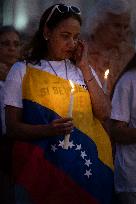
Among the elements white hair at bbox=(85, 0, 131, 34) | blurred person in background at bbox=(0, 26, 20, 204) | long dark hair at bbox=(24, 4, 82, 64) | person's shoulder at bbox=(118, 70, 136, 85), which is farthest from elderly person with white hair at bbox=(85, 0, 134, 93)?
blurred person in background at bbox=(0, 26, 20, 204)

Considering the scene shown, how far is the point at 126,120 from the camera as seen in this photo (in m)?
3.50

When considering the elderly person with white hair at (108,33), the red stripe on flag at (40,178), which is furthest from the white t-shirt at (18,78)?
the elderly person with white hair at (108,33)

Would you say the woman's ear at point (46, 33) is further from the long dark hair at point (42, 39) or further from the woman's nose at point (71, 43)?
the woman's nose at point (71, 43)

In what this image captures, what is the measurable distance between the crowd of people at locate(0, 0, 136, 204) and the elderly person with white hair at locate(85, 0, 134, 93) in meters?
0.38

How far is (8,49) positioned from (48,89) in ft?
5.05

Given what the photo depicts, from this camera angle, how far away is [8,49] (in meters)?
4.66

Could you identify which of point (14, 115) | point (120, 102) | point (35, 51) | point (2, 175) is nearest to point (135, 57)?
point (120, 102)

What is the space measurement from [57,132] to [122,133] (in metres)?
0.54

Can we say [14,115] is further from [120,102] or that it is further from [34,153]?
[120,102]

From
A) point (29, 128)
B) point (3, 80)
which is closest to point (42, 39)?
point (29, 128)

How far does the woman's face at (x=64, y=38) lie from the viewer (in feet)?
10.9

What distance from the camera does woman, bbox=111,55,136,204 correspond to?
11.3 ft

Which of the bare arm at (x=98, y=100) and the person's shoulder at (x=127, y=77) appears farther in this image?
the person's shoulder at (x=127, y=77)

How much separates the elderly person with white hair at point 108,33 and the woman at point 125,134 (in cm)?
34
